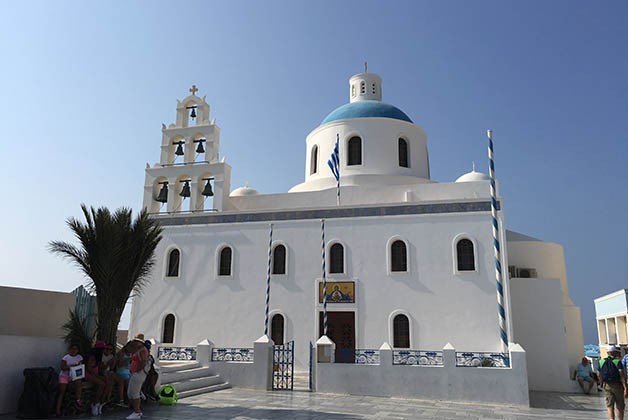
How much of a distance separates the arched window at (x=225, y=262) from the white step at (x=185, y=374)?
4.28 meters

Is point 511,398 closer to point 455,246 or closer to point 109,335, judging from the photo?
point 455,246

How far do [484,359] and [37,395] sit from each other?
939 cm

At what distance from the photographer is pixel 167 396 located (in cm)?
952

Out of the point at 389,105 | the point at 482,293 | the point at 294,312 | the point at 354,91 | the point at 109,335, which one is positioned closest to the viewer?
the point at 109,335

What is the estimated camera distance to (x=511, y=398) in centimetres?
1058

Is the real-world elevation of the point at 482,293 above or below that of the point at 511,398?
above

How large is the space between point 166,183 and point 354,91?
31.3 feet

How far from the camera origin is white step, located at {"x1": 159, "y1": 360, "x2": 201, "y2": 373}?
1175cm

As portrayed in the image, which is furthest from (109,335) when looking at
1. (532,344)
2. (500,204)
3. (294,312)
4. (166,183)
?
(532,344)

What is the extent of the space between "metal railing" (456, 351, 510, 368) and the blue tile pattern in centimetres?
467

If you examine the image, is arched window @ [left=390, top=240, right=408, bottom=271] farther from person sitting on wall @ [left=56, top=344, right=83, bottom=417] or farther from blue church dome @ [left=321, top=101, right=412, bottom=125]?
person sitting on wall @ [left=56, top=344, right=83, bottom=417]

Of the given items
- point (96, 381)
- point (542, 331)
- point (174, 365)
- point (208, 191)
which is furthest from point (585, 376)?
point (208, 191)

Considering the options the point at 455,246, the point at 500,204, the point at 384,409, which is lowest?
the point at 384,409

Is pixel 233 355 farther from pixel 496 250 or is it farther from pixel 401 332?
pixel 496 250
